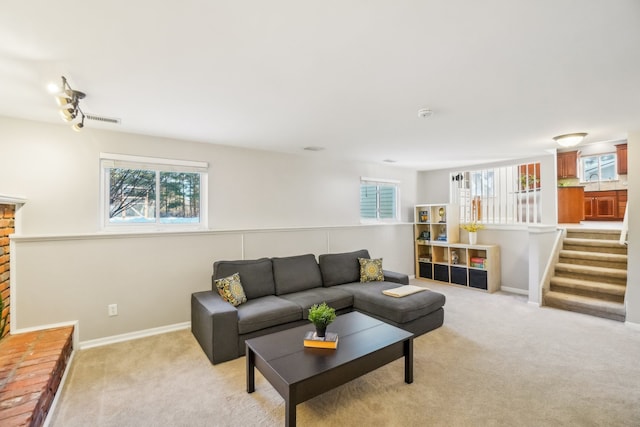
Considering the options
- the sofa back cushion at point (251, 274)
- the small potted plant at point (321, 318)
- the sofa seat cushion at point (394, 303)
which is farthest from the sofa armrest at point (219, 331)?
the sofa seat cushion at point (394, 303)

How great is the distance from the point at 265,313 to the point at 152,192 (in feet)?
6.89

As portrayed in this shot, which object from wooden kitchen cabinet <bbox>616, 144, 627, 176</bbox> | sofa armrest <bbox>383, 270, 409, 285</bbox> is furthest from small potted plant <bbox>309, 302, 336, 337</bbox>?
wooden kitchen cabinet <bbox>616, 144, 627, 176</bbox>

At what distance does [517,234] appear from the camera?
527 centimetres

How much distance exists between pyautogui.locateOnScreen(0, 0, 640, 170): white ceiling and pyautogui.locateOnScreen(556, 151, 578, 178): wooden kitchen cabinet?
16.1ft

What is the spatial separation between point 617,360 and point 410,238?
3711 mm

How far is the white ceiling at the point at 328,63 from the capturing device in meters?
1.45

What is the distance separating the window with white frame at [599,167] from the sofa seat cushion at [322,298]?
795 cm

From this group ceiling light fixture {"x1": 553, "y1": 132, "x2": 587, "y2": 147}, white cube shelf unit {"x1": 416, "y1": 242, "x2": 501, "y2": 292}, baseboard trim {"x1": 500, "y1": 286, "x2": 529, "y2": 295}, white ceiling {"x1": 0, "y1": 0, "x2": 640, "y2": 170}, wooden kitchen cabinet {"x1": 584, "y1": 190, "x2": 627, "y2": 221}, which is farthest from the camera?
wooden kitchen cabinet {"x1": 584, "y1": 190, "x2": 627, "y2": 221}

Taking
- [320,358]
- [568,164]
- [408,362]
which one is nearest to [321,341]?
[320,358]

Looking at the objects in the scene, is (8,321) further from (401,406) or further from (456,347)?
(456,347)

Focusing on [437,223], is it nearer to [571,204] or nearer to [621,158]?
[571,204]

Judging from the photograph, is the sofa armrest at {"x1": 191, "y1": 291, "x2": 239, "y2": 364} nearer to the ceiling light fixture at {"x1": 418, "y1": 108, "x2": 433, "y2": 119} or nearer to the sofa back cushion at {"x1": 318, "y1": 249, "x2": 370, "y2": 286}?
the sofa back cushion at {"x1": 318, "y1": 249, "x2": 370, "y2": 286}

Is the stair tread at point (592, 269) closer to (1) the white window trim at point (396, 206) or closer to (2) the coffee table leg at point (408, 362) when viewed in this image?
(1) the white window trim at point (396, 206)

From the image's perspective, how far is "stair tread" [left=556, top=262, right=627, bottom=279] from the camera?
4.27m
